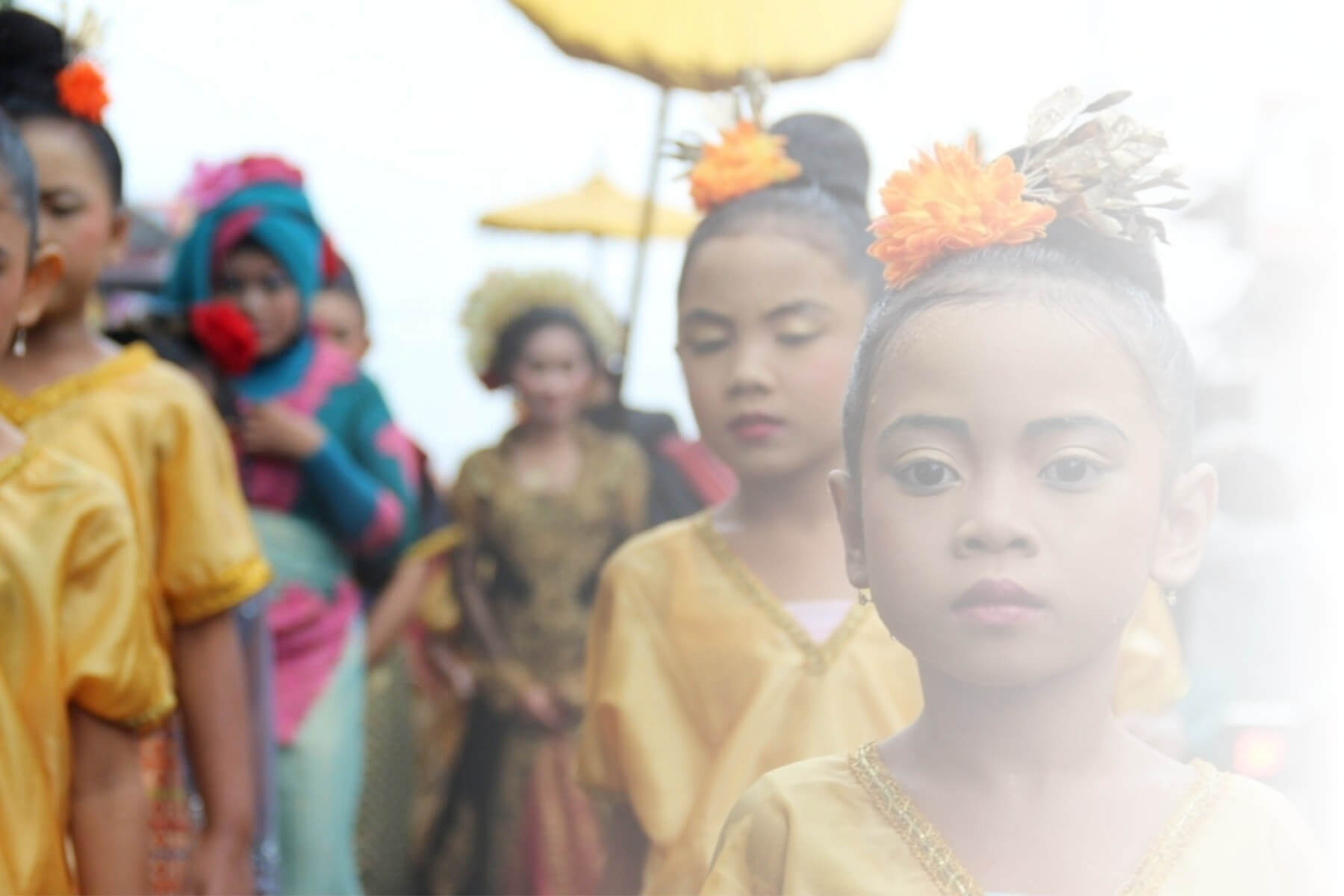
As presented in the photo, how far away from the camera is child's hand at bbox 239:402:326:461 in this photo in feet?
10.3

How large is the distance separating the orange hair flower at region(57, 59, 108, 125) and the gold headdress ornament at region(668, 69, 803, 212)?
2.54 feet

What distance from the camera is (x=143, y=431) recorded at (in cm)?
214

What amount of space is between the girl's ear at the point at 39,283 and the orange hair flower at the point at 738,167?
736mm

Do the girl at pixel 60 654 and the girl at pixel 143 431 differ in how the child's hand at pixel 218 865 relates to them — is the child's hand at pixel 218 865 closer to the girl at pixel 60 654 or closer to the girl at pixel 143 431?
the girl at pixel 143 431

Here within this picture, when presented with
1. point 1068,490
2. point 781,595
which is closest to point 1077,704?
point 1068,490

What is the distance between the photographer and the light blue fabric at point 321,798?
3.05 metres

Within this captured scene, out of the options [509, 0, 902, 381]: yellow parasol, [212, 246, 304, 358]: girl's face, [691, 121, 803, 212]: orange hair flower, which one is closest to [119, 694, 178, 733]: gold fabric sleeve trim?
[691, 121, 803, 212]: orange hair flower

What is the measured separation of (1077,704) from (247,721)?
133 centimetres

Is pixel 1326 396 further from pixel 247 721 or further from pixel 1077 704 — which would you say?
pixel 247 721

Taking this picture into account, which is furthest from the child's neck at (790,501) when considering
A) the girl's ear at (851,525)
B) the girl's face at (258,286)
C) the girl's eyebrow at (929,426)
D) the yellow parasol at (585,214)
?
the yellow parasol at (585,214)

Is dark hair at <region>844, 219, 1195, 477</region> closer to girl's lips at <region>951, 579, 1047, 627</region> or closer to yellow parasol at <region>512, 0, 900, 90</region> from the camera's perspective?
girl's lips at <region>951, 579, 1047, 627</region>

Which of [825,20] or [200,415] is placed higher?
[825,20]

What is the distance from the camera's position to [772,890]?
139 centimetres

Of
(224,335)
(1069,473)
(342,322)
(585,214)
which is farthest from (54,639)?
(585,214)
